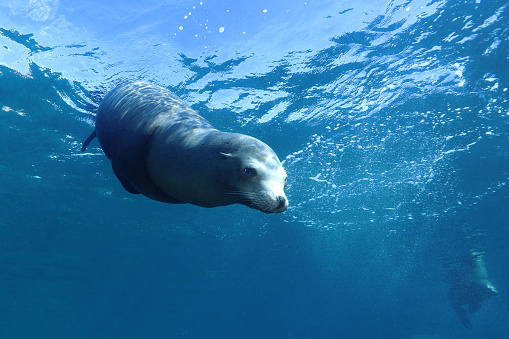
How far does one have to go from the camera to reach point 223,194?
2.33 m

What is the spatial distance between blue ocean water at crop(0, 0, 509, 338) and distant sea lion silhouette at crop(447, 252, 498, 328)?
4.02ft

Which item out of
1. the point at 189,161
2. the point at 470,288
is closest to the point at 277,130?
the point at 189,161

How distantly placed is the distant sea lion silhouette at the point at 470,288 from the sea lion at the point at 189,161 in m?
32.6

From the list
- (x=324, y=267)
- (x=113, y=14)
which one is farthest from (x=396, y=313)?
(x=113, y=14)

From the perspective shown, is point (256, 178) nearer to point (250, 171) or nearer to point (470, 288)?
point (250, 171)

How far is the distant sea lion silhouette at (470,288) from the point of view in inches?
1118

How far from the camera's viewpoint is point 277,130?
1322 cm

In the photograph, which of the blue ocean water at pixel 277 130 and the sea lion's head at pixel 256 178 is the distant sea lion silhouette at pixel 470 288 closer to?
the blue ocean water at pixel 277 130

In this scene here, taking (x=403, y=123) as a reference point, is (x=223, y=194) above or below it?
below

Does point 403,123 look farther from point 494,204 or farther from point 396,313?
point 396,313

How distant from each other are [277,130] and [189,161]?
11022mm

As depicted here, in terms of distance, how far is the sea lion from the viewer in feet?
7.51

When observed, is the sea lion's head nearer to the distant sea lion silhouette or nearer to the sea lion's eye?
the sea lion's eye

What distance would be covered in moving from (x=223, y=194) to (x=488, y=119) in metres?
14.1
